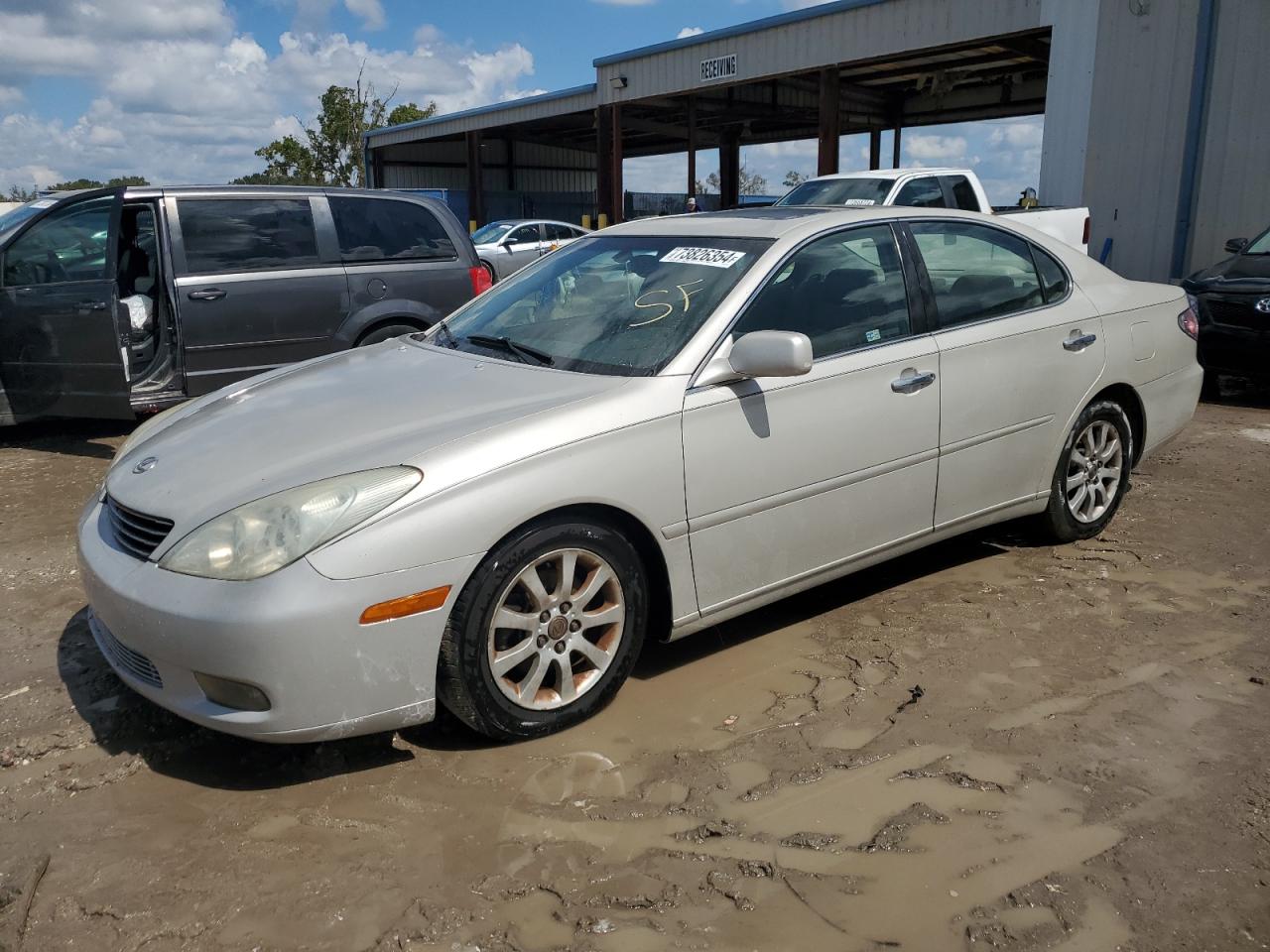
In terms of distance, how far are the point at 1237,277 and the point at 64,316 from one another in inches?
358

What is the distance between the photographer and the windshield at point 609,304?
3.62 m

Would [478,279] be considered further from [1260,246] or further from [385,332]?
[1260,246]

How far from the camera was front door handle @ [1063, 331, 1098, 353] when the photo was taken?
4.56 metres

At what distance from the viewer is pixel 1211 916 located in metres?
2.40

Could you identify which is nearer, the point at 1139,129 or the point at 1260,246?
the point at 1260,246

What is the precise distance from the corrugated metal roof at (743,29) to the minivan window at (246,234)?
13278 mm

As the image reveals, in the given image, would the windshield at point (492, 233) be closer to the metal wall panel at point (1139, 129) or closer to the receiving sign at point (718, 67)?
the receiving sign at point (718, 67)

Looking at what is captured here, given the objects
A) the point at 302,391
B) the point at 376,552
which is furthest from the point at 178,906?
the point at 302,391

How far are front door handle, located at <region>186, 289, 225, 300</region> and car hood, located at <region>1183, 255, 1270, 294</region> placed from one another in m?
7.86

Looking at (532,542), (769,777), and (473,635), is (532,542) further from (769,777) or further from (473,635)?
(769,777)

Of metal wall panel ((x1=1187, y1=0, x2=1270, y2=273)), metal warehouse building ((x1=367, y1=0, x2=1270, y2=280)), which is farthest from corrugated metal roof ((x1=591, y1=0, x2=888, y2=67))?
metal wall panel ((x1=1187, y1=0, x2=1270, y2=273))

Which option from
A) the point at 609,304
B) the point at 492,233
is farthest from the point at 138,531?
the point at 492,233

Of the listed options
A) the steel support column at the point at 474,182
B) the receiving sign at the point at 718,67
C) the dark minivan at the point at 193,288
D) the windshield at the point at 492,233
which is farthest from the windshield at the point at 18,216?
the steel support column at the point at 474,182

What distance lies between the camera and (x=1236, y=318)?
854 centimetres
